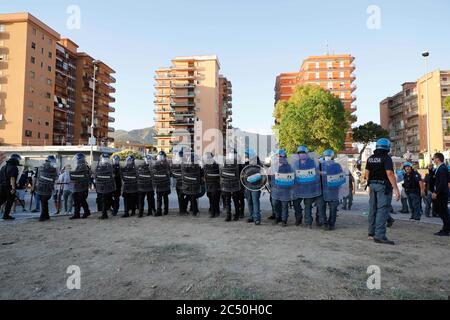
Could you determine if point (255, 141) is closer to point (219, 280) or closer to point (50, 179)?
point (50, 179)

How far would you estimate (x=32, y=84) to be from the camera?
51.1m

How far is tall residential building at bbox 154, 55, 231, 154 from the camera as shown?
7536 centimetres

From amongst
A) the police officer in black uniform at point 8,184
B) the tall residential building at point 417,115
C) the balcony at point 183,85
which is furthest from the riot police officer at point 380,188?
the balcony at point 183,85

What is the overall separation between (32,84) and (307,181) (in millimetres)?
58172

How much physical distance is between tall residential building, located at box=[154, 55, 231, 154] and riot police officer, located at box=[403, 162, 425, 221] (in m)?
65.3

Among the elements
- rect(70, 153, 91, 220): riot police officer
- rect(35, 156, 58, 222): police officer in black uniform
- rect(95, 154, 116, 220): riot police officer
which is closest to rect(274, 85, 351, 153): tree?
rect(95, 154, 116, 220): riot police officer

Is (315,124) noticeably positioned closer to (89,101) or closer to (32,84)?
(32,84)

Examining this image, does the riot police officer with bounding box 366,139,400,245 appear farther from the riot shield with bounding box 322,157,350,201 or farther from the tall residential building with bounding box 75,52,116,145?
the tall residential building with bounding box 75,52,116,145

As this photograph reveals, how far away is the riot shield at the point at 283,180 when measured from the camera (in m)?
7.73

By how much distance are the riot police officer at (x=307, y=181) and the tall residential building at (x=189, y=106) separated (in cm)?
6662

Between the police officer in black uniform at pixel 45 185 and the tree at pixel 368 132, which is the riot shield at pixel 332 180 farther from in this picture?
the tree at pixel 368 132

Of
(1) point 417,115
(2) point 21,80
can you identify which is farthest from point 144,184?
(1) point 417,115
